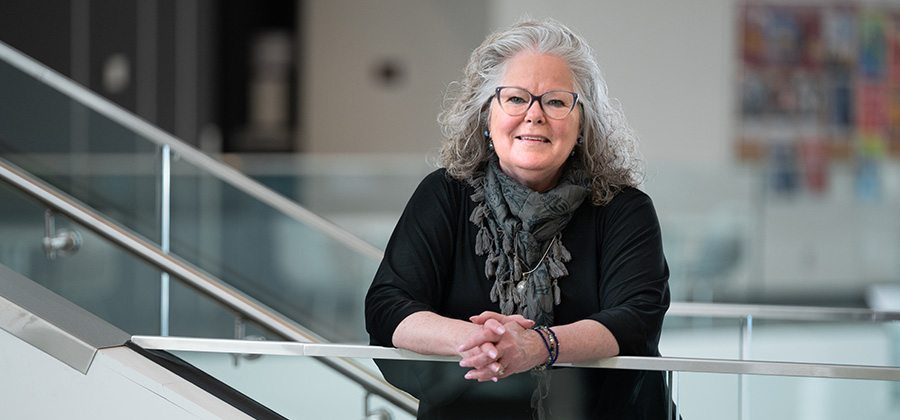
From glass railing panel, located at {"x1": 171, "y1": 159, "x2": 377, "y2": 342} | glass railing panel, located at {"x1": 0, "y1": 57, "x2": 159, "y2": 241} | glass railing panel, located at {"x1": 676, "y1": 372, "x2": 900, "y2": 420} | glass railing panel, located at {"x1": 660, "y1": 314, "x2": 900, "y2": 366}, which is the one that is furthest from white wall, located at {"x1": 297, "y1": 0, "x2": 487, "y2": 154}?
glass railing panel, located at {"x1": 676, "y1": 372, "x2": 900, "y2": 420}

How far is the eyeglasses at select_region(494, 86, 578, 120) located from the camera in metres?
1.80

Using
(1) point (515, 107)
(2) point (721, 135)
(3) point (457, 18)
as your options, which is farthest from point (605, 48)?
(1) point (515, 107)

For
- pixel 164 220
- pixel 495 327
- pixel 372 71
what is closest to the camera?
pixel 495 327

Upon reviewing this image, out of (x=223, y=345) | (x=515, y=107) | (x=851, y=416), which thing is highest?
(x=515, y=107)

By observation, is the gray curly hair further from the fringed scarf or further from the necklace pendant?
the necklace pendant

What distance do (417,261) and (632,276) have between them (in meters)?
0.39

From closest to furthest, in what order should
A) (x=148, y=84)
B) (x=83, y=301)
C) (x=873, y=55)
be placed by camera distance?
(x=83, y=301) < (x=148, y=84) < (x=873, y=55)

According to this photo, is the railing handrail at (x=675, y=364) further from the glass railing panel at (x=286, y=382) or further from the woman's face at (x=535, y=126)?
the woman's face at (x=535, y=126)

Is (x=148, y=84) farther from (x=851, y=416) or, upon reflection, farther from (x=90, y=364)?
(x=851, y=416)

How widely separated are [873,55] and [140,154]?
689 cm

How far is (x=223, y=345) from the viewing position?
172 centimetres

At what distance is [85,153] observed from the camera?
131 inches

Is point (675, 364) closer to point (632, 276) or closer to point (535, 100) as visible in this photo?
point (632, 276)

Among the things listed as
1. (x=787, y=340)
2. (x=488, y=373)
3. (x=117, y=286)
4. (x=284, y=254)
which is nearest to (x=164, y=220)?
(x=117, y=286)
